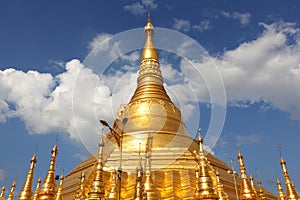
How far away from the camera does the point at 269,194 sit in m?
26.6

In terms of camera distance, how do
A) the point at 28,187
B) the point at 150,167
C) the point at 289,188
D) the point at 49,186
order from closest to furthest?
the point at 49,186
the point at 28,187
the point at 150,167
the point at 289,188

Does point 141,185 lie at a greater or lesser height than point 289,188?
lesser

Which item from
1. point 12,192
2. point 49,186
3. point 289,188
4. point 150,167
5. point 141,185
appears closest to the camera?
point 141,185

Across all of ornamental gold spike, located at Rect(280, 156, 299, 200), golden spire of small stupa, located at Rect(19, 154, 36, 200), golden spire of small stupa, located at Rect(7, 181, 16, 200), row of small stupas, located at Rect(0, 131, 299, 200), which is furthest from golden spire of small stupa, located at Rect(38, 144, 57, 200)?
ornamental gold spike, located at Rect(280, 156, 299, 200)

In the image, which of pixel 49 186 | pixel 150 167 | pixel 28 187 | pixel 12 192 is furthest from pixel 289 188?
pixel 12 192

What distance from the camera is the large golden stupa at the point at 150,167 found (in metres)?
13.5

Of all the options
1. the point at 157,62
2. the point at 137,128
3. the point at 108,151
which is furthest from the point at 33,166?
the point at 157,62

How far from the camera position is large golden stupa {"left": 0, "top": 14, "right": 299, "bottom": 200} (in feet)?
44.2

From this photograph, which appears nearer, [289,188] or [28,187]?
[28,187]

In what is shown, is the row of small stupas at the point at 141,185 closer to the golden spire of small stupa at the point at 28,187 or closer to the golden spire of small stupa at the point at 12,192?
the golden spire of small stupa at the point at 28,187

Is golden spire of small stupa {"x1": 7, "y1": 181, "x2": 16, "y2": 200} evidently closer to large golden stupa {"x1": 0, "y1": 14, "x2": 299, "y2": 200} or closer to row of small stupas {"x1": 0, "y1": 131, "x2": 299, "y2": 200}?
large golden stupa {"x1": 0, "y1": 14, "x2": 299, "y2": 200}

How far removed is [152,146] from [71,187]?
815cm

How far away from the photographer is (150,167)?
18000 mm

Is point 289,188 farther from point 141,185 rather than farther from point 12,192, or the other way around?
point 12,192
